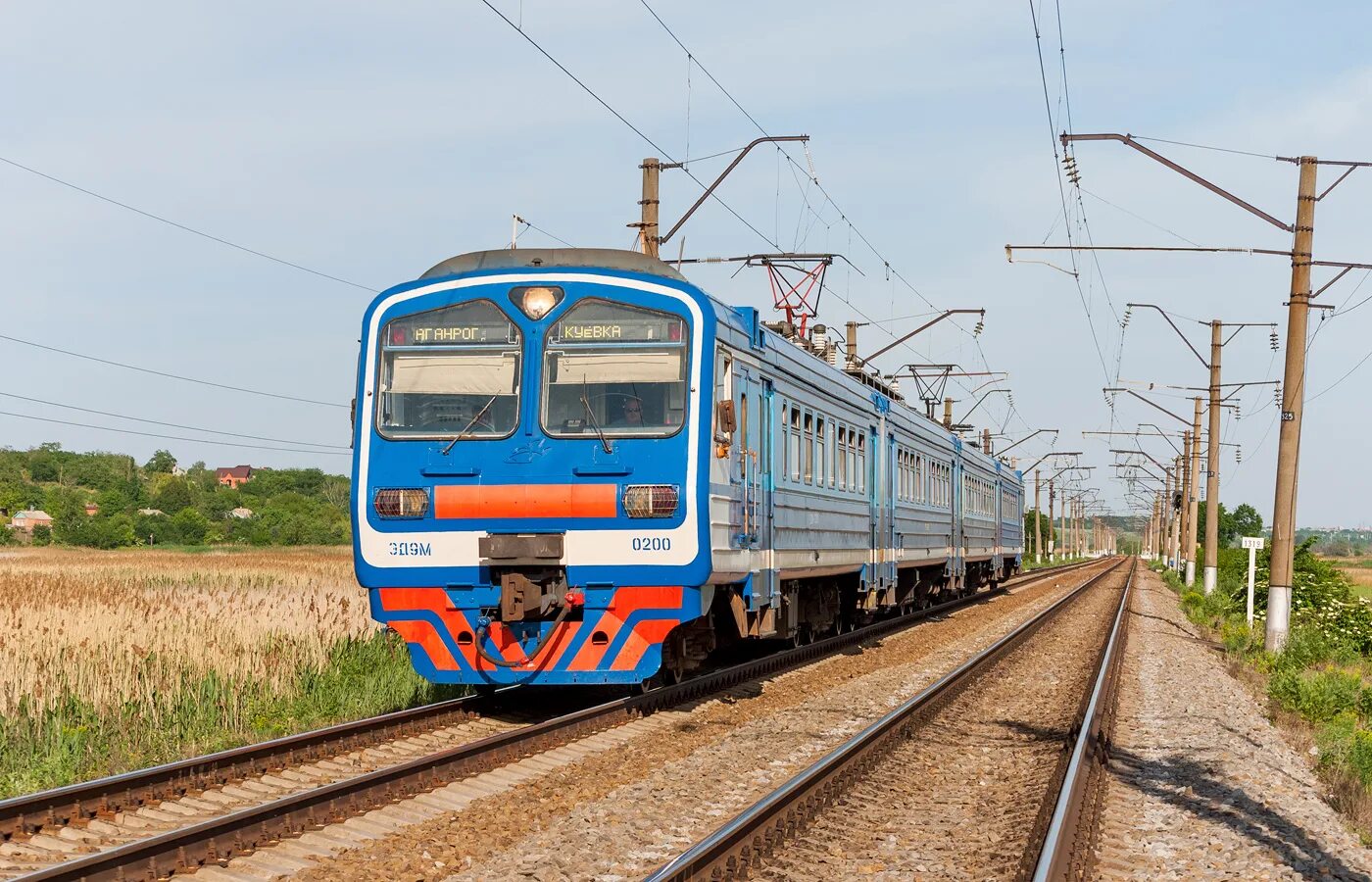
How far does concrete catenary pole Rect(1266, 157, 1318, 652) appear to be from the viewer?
62.2ft

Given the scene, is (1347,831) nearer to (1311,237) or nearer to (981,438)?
(1311,237)

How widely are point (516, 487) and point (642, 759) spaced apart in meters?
2.41

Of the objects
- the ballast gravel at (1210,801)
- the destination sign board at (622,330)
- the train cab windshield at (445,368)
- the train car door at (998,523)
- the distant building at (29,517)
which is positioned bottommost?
the distant building at (29,517)

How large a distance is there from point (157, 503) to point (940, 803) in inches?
4040

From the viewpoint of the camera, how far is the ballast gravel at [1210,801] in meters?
7.73

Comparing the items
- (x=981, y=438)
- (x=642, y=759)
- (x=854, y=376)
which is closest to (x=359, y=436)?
(x=642, y=759)

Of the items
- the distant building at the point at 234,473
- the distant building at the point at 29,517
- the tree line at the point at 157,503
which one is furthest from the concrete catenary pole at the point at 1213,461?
the distant building at the point at 234,473

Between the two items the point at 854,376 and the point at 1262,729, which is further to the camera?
the point at 854,376

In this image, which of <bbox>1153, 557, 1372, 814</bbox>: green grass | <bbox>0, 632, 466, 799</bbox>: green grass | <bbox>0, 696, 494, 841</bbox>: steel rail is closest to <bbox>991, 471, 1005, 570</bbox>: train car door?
<bbox>1153, 557, 1372, 814</bbox>: green grass

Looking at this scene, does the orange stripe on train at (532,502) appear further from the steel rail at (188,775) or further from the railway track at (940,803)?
the railway track at (940,803)

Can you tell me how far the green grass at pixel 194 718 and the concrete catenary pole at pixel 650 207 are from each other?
716 cm

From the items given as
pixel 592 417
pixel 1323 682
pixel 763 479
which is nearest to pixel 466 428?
pixel 592 417

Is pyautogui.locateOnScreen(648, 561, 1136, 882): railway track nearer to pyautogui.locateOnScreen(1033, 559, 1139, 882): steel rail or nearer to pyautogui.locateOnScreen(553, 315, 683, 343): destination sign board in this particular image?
pyautogui.locateOnScreen(1033, 559, 1139, 882): steel rail

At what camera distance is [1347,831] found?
8977mm
